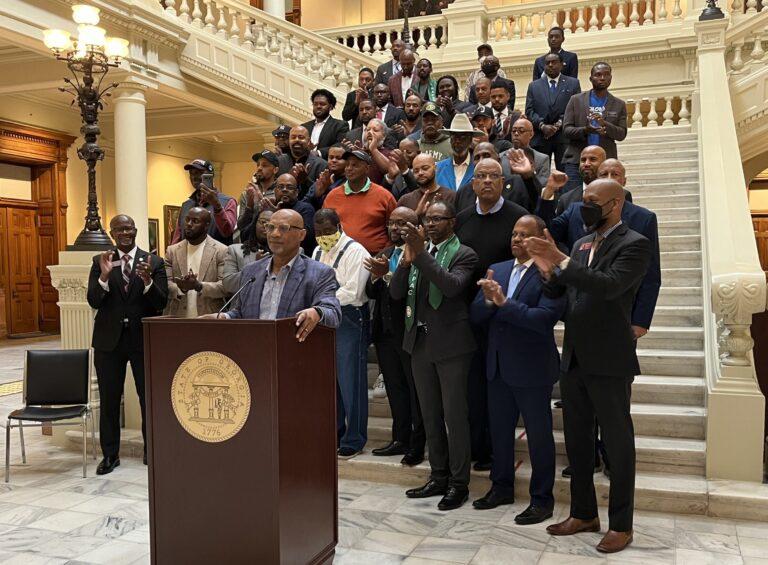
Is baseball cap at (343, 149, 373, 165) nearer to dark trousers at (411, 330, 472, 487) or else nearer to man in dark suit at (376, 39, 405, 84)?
dark trousers at (411, 330, 472, 487)

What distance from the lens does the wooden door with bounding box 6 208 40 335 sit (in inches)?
520

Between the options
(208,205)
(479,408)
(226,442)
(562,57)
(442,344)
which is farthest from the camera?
(562,57)

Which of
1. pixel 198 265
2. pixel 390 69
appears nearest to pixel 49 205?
pixel 390 69

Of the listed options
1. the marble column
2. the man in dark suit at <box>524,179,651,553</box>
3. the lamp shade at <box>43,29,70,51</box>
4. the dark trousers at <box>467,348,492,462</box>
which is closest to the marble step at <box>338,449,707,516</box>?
the dark trousers at <box>467,348,492,462</box>

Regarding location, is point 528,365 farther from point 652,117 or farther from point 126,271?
point 652,117

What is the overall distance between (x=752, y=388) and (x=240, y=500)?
114 inches

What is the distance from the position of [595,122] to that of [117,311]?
4.11 meters

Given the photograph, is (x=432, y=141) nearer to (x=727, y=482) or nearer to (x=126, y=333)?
(x=126, y=333)

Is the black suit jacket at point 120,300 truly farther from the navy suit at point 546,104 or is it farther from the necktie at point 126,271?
the navy suit at point 546,104

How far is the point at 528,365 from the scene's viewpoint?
12.3 feet

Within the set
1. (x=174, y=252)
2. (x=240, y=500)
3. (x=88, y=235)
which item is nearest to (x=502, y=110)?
(x=174, y=252)

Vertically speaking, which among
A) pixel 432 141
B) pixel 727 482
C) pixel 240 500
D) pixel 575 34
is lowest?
pixel 727 482

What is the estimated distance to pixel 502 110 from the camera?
694 cm

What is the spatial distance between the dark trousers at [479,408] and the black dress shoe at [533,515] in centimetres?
63
